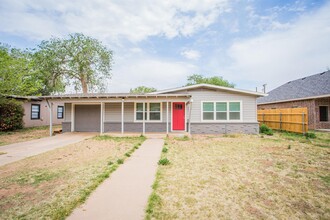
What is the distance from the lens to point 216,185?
3734mm

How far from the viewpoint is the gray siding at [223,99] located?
39.8 feet

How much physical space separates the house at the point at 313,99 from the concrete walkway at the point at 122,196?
628 inches

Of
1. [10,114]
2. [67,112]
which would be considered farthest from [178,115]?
[10,114]

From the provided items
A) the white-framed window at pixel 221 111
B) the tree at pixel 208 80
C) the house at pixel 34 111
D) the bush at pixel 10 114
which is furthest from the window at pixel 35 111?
the tree at pixel 208 80

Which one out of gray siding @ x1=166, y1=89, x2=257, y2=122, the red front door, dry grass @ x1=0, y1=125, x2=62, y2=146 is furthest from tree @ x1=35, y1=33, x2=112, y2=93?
gray siding @ x1=166, y1=89, x2=257, y2=122

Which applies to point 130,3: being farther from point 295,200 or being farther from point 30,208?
point 295,200

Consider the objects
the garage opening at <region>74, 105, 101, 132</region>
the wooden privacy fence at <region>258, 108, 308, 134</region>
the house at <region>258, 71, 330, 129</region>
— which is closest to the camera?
the wooden privacy fence at <region>258, 108, 308, 134</region>

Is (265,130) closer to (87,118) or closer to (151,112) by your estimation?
(151,112)

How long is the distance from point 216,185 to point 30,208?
3.54m

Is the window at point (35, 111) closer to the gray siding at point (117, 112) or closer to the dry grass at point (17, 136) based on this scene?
the dry grass at point (17, 136)

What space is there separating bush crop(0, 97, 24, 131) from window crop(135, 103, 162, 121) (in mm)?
10522

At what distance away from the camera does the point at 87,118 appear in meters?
12.6

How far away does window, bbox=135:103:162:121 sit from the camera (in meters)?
11.9

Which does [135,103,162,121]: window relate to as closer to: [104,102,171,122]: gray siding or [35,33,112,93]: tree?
[104,102,171,122]: gray siding
